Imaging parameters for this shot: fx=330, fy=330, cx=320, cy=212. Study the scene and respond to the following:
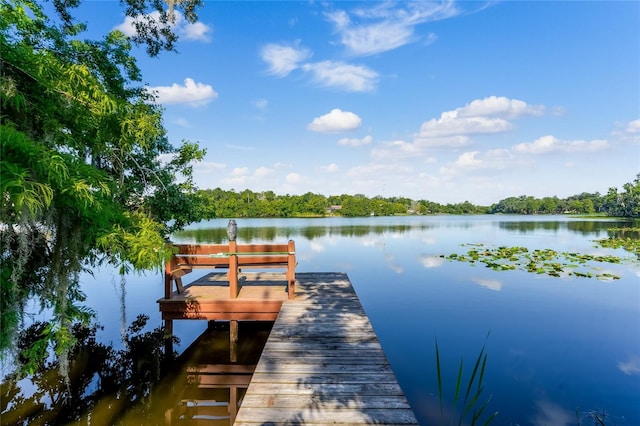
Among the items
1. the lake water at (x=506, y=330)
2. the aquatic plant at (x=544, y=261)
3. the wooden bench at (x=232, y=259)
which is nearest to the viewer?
the lake water at (x=506, y=330)

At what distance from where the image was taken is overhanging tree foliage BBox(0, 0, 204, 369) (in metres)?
4.01

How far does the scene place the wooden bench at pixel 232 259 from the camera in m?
8.10

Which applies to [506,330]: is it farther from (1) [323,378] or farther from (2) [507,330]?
(1) [323,378]

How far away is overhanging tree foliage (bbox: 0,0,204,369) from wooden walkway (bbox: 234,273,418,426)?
Answer: 8.88 ft

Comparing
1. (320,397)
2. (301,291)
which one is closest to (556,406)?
(320,397)

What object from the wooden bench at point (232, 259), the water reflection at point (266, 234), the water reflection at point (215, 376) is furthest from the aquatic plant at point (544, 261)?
the water reflection at point (266, 234)

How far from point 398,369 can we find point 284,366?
13.0 feet

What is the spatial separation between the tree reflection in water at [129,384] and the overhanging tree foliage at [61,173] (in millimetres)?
1258

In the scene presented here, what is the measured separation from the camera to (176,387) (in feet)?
→ 22.7

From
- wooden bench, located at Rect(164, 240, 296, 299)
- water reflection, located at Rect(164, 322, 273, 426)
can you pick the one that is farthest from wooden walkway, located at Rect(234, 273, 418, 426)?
water reflection, located at Rect(164, 322, 273, 426)

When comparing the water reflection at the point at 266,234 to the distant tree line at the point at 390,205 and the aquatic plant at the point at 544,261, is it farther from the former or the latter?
the distant tree line at the point at 390,205

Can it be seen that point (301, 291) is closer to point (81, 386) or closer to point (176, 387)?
point (176, 387)

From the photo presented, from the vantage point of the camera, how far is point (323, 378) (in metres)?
4.51

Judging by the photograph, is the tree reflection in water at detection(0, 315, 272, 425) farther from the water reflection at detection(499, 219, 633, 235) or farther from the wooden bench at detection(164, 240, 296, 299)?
the water reflection at detection(499, 219, 633, 235)
